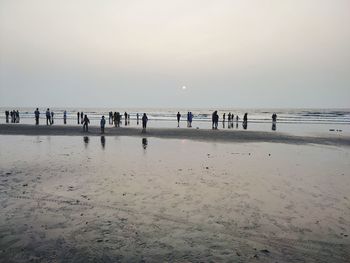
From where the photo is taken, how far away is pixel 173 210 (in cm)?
1046

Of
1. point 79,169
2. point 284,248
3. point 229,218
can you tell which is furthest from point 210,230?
point 79,169

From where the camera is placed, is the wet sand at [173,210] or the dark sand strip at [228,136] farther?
the dark sand strip at [228,136]

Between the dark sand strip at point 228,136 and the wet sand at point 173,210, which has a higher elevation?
the dark sand strip at point 228,136

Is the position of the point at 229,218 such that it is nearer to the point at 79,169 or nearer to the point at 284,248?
the point at 284,248

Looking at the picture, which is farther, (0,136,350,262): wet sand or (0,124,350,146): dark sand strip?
(0,124,350,146): dark sand strip

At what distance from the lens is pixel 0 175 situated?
49.7 ft

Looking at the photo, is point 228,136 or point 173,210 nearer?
point 173,210

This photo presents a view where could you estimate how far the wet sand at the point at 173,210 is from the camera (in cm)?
755

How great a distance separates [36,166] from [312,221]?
13.4 meters

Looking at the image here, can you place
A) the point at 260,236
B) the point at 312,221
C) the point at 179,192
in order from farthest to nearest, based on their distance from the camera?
the point at 179,192 → the point at 312,221 → the point at 260,236

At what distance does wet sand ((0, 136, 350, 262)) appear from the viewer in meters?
7.55

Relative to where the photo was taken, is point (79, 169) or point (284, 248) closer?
point (284, 248)

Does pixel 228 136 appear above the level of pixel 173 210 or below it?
above

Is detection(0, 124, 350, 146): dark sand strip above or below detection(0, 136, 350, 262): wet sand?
above
